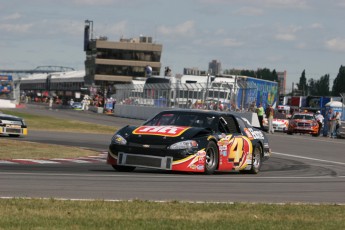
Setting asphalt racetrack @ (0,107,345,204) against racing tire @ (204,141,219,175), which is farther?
racing tire @ (204,141,219,175)

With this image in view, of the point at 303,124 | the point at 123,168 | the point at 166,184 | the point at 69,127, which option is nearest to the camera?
the point at 166,184

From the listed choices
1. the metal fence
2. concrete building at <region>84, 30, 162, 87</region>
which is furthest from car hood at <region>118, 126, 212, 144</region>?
concrete building at <region>84, 30, 162, 87</region>

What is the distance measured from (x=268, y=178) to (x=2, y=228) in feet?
29.2

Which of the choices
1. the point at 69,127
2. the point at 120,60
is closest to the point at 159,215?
the point at 69,127

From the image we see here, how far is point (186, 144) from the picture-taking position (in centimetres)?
1625

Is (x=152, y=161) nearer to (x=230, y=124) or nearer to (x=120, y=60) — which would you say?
(x=230, y=124)

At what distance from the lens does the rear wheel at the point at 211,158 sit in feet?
54.9

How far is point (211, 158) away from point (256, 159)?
1.88 metres

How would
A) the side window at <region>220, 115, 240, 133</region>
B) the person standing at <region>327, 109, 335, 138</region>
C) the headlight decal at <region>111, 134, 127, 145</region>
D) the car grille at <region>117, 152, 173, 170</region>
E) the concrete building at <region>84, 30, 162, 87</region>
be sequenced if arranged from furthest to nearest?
the concrete building at <region>84, 30, 162, 87</region>, the person standing at <region>327, 109, 335, 138</region>, the side window at <region>220, 115, 240, 133</region>, the headlight decal at <region>111, 134, 127, 145</region>, the car grille at <region>117, 152, 173, 170</region>

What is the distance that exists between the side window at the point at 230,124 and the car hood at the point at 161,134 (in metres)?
1.02

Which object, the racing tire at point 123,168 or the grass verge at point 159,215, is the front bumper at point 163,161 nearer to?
the racing tire at point 123,168

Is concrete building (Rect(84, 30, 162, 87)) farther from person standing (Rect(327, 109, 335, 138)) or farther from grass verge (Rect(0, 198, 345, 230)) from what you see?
grass verge (Rect(0, 198, 345, 230))

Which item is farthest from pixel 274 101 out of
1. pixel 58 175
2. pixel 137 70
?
pixel 137 70

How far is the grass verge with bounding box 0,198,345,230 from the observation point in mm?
8852
